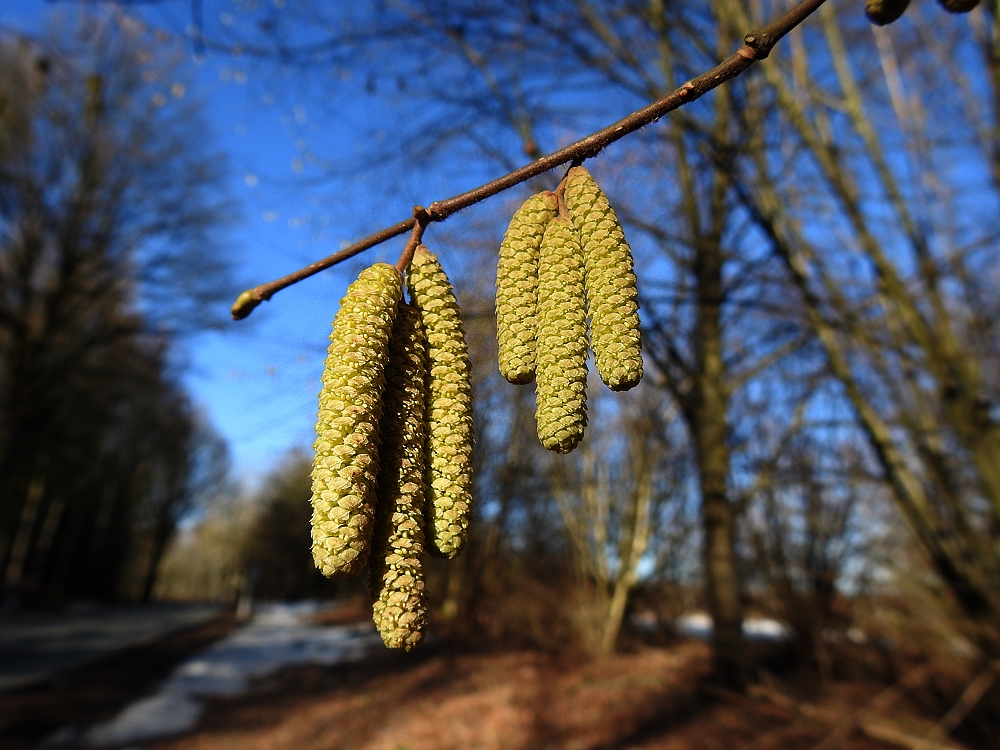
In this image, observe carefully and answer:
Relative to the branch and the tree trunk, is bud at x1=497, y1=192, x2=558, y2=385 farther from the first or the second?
the tree trunk

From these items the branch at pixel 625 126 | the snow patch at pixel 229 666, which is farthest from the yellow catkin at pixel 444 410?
the snow patch at pixel 229 666

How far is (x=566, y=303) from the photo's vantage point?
0.96 m

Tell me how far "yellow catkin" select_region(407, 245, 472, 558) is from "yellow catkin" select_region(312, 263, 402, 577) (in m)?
0.08

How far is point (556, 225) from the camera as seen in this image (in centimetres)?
104

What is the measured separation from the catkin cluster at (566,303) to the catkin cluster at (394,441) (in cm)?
12

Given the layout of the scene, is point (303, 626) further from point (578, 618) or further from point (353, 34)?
point (353, 34)

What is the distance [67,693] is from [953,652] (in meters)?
11.7

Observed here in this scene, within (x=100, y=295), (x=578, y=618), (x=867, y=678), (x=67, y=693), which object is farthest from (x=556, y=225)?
(x=100, y=295)

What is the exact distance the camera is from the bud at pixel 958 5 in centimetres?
110

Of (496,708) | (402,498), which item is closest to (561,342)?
(402,498)

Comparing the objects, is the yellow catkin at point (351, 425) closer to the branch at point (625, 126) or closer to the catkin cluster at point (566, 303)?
the branch at point (625, 126)

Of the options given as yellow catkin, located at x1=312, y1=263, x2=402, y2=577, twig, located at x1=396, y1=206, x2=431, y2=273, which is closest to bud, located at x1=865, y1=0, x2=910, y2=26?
twig, located at x1=396, y1=206, x2=431, y2=273

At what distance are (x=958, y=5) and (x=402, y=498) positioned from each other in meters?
1.28

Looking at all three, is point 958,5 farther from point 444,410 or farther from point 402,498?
point 402,498
